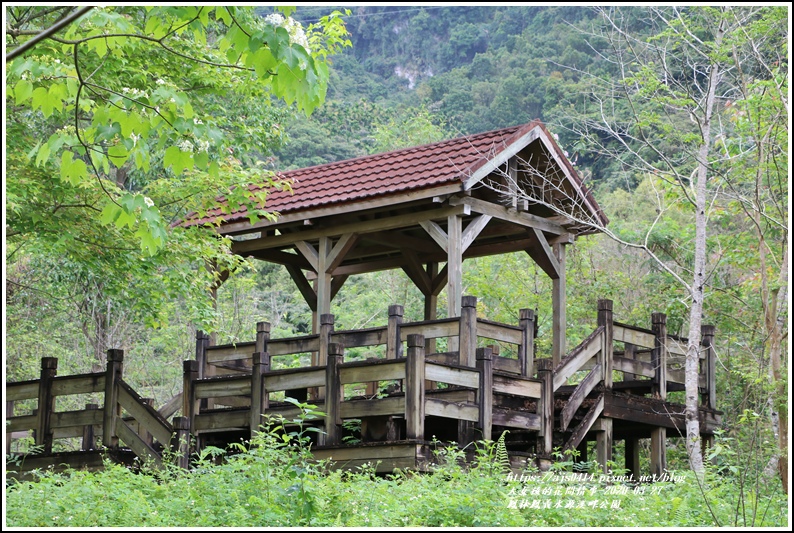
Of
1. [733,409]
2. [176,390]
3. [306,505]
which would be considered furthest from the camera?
[176,390]

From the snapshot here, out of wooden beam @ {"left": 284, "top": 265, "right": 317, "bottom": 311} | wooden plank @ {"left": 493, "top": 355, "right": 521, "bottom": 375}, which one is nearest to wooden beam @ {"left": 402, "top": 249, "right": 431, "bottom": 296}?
wooden beam @ {"left": 284, "top": 265, "right": 317, "bottom": 311}

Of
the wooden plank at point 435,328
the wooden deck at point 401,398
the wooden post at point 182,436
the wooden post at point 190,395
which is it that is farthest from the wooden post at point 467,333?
the wooden post at point 190,395

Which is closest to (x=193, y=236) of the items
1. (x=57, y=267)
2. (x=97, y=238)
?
(x=97, y=238)

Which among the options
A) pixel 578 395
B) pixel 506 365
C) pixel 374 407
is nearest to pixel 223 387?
pixel 374 407

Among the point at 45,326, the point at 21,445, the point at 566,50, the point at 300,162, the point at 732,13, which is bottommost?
the point at 21,445

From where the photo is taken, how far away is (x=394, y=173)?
43.3 feet

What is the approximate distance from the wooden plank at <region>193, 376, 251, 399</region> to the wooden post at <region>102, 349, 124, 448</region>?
96cm

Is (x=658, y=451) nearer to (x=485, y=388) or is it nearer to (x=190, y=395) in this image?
(x=485, y=388)

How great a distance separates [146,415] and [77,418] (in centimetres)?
101

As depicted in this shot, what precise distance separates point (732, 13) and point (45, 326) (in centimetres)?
1623

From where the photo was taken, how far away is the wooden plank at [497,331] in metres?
11.6

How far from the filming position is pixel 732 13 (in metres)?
10.6

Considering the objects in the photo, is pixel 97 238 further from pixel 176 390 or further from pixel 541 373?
pixel 176 390

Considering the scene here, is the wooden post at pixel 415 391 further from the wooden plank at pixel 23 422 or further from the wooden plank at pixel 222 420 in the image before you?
the wooden plank at pixel 23 422
